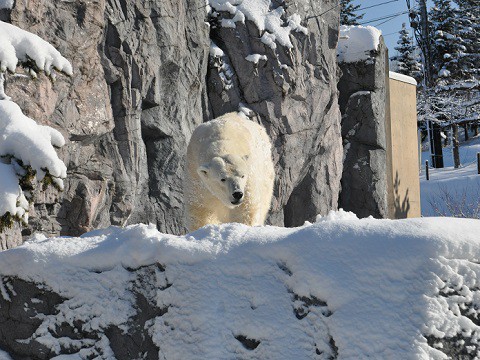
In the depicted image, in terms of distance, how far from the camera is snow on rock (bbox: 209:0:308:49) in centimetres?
1035

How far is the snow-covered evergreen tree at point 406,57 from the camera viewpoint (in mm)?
33312

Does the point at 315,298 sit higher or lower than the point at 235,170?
lower

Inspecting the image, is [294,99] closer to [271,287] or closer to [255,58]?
[255,58]

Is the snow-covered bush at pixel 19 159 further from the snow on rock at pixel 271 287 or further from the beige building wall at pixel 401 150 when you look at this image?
the beige building wall at pixel 401 150

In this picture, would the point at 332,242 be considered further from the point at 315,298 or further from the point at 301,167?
the point at 301,167

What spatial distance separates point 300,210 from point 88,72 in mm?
5439

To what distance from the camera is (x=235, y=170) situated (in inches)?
224

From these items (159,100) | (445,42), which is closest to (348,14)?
(445,42)

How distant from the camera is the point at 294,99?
11047mm

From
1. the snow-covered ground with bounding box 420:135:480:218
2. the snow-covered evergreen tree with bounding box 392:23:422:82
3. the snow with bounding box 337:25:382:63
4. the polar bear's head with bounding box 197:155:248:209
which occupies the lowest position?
the snow-covered ground with bounding box 420:135:480:218

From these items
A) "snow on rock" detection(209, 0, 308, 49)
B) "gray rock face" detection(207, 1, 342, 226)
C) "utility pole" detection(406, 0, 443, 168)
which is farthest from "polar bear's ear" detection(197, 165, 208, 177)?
"utility pole" detection(406, 0, 443, 168)

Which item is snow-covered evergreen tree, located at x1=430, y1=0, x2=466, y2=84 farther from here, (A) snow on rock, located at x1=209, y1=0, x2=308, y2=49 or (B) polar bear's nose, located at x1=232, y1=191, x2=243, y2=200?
(B) polar bear's nose, located at x1=232, y1=191, x2=243, y2=200

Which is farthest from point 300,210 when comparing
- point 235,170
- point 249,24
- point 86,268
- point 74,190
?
point 86,268

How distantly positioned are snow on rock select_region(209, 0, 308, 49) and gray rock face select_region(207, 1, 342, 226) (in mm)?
92
